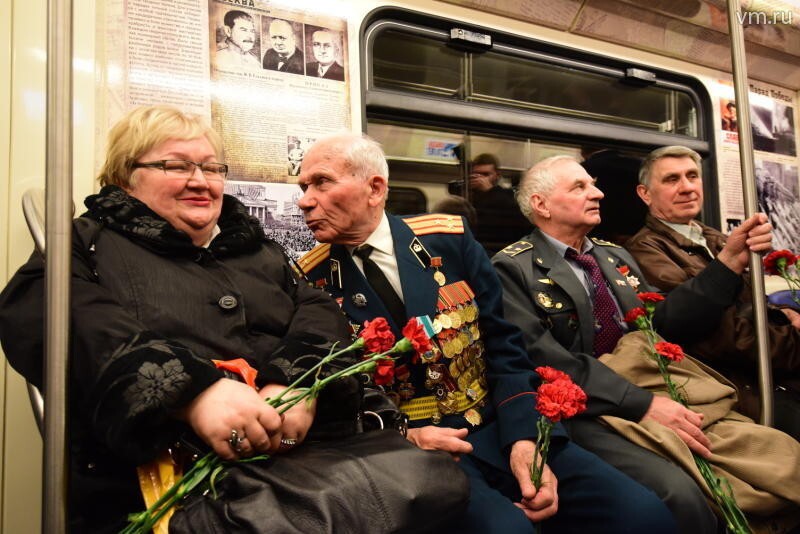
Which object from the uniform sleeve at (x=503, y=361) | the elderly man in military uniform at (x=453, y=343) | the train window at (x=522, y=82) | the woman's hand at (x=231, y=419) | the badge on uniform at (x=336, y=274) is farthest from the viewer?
the train window at (x=522, y=82)

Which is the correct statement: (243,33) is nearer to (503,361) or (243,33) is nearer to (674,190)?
(503,361)

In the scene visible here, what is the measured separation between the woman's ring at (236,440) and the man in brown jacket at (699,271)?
187cm

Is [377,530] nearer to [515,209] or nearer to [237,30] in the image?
[237,30]

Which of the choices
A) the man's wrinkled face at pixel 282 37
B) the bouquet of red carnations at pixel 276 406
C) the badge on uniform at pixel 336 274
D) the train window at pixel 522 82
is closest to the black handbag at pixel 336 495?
the bouquet of red carnations at pixel 276 406

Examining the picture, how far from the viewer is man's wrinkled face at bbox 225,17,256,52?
6.68 ft

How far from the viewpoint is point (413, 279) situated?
1.64 m

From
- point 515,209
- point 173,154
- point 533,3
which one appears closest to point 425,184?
point 515,209

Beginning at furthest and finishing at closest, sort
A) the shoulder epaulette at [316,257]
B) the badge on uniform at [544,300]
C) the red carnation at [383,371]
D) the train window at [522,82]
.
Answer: the train window at [522,82]
the badge on uniform at [544,300]
the shoulder epaulette at [316,257]
the red carnation at [383,371]

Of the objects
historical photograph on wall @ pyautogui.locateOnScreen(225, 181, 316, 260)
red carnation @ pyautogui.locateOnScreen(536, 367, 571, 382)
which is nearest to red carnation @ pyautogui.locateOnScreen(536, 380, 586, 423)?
red carnation @ pyautogui.locateOnScreen(536, 367, 571, 382)

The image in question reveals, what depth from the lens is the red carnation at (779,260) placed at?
1.74 m

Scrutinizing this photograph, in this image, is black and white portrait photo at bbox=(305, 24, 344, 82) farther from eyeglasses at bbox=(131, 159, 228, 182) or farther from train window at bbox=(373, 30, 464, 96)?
eyeglasses at bbox=(131, 159, 228, 182)

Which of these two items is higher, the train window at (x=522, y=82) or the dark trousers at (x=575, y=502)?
the train window at (x=522, y=82)

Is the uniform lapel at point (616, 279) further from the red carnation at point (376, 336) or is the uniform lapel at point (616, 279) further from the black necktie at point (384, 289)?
the red carnation at point (376, 336)

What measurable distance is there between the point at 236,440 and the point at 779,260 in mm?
1757
